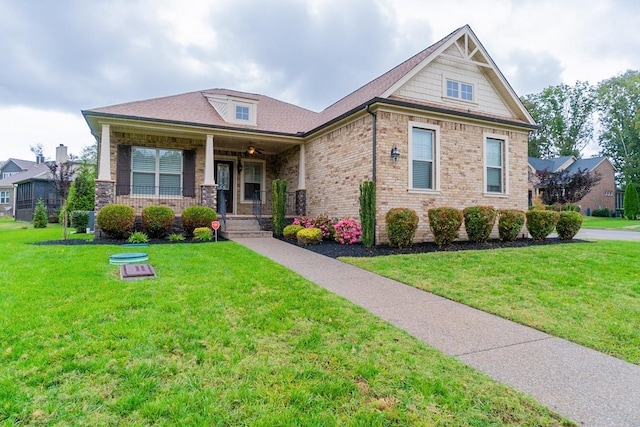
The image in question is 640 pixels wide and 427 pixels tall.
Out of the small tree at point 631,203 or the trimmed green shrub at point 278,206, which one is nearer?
the trimmed green shrub at point 278,206

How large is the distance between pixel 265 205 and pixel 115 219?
6236 millimetres

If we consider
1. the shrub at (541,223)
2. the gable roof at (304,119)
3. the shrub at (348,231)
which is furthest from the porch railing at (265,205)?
the shrub at (541,223)

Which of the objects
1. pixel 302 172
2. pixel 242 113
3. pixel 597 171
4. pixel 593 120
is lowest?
pixel 302 172

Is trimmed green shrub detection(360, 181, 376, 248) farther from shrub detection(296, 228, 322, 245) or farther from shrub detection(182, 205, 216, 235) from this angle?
shrub detection(182, 205, 216, 235)

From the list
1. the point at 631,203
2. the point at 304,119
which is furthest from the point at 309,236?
the point at 631,203

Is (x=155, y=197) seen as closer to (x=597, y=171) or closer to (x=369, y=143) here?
(x=369, y=143)

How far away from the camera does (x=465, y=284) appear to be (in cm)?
548

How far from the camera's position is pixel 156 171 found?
1234cm

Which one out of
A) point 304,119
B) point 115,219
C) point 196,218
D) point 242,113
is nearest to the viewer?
point 115,219

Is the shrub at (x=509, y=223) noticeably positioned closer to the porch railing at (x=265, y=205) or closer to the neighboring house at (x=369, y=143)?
the neighboring house at (x=369, y=143)

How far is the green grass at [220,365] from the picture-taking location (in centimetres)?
204

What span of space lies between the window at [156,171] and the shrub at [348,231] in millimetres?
6332

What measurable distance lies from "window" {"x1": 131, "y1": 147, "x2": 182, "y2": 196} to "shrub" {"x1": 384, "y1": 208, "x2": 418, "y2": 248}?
26.2ft

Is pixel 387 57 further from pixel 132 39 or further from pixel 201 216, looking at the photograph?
pixel 201 216
